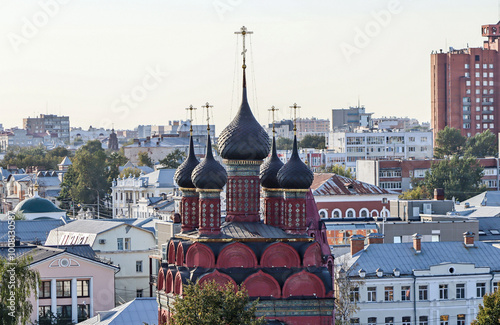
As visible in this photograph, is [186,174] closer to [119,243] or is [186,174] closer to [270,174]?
[270,174]

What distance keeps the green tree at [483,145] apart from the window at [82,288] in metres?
81.5

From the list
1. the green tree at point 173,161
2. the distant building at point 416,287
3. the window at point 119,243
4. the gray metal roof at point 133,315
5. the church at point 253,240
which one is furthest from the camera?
the green tree at point 173,161

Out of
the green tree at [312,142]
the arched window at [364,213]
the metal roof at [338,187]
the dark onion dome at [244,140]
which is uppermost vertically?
the green tree at [312,142]

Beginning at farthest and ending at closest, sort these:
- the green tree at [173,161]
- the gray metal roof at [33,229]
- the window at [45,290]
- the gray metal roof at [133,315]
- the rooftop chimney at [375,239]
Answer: the green tree at [173,161], the gray metal roof at [33,229], the window at [45,290], the rooftop chimney at [375,239], the gray metal roof at [133,315]

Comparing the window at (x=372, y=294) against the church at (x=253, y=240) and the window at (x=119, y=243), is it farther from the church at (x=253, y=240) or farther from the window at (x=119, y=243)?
the window at (x=119, y=243)

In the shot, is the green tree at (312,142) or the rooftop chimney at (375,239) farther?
the green tree at (312,142)

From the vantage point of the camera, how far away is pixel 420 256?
153 feet

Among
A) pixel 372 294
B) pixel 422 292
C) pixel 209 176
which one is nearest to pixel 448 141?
pixel 422 292

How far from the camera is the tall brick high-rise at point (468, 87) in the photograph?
13062 centimetres

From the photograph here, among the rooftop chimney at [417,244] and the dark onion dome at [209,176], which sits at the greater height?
the dark onion dome at [209,176]

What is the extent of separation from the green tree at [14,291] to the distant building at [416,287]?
12256mm

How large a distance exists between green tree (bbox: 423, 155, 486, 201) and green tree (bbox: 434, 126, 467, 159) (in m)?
24.1

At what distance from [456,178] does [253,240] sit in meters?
69.4

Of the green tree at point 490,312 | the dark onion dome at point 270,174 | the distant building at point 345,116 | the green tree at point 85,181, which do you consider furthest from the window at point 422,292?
the distant building at point 345,116
